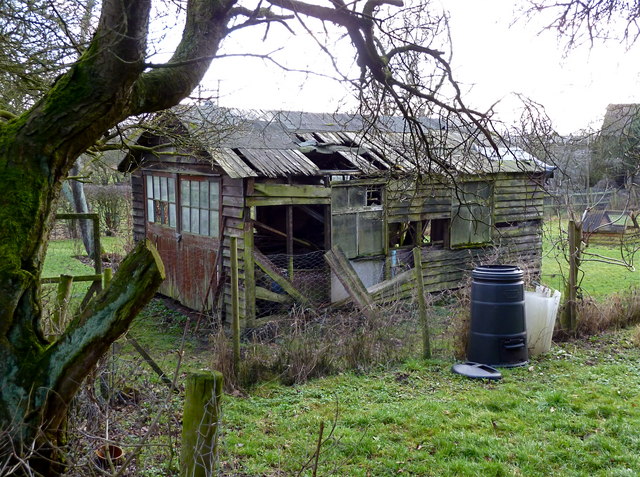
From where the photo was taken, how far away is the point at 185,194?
1199 cm

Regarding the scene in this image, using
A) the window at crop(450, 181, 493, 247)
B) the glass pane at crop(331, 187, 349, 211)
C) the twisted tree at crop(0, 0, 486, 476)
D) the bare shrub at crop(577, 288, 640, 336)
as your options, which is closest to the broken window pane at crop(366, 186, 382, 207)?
the glass pane at crop(331, 187, 349, 211)

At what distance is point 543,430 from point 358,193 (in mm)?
6918

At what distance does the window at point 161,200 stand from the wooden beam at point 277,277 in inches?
121

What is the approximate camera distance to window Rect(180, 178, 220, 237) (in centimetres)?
1089

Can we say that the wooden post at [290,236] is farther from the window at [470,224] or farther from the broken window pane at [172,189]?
the window at [470,224]

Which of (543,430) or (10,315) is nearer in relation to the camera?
(10,315)

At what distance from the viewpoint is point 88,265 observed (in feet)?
55.2

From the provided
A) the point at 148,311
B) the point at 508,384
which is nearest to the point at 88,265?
the point at 148,311

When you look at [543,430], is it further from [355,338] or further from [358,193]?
[358,193]

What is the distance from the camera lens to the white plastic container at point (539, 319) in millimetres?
7566

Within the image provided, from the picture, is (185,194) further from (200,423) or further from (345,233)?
(200,423)

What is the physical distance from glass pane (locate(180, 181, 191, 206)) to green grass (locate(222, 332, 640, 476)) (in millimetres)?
6314

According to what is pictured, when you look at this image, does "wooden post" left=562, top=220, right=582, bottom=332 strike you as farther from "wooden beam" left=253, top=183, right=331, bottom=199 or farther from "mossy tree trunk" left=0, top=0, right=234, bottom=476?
"mossy tree trunk" left=0, top=0, right=234, bottom=476

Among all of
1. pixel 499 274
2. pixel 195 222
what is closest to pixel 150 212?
pixel 195 222
